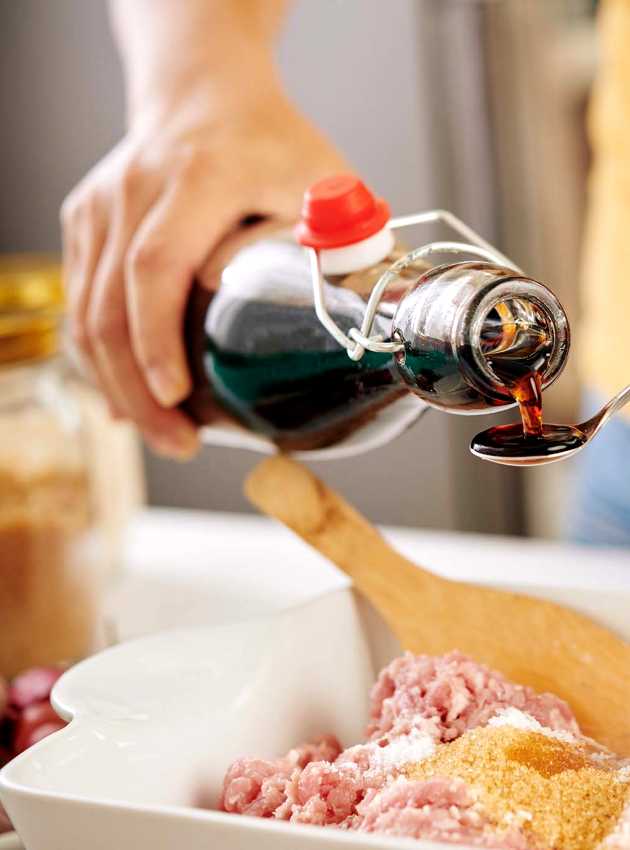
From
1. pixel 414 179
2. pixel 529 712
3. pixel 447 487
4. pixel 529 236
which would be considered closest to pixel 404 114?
pixel 414 179

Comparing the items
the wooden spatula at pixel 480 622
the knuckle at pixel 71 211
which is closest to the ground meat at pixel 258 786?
the wooden spatula at pixel 480 622

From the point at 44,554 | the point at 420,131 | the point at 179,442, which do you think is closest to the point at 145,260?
the point at 179,442

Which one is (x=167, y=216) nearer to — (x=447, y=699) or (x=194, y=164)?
(x=194, y=164)

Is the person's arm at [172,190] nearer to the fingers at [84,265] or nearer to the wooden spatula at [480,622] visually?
the fingers at [84,265]

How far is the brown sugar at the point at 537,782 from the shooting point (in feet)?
1.33

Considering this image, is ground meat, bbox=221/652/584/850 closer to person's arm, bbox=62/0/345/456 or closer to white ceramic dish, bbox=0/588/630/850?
white ceramic dish, bbox=0/588/630/850

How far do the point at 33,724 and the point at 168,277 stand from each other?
0.87ft

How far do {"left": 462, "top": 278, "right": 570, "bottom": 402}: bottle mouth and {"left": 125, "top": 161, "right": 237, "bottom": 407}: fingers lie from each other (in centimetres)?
29

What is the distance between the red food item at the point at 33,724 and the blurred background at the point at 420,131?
55.4 inches

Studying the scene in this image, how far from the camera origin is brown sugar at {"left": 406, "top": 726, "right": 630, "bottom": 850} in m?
0.40

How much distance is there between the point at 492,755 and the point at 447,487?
1.59 m

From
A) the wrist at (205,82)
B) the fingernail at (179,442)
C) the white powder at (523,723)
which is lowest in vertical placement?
the white powder at (523,723)

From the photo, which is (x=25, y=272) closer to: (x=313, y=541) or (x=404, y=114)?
(x=313, y=541)

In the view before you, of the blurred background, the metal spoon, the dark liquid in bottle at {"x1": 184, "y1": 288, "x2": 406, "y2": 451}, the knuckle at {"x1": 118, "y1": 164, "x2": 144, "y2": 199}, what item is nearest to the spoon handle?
the metal spoon
